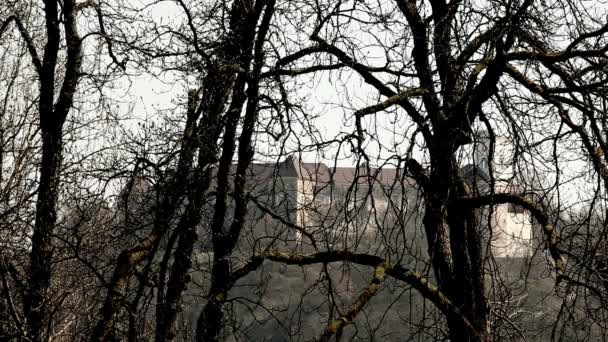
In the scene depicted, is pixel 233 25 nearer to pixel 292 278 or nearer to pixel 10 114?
pixel 10 114

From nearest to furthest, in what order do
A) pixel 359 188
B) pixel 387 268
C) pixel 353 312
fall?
pixel 353 312, pixel 387 268, pixel 359 188

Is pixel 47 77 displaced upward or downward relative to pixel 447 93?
upward

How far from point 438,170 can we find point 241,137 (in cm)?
195

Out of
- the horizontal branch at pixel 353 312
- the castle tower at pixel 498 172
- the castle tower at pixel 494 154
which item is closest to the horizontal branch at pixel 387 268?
the horizontal branch at pixel 353 312

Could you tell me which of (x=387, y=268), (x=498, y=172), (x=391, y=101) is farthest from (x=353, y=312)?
(x=498, y=172)

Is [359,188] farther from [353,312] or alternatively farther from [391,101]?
[353,312]

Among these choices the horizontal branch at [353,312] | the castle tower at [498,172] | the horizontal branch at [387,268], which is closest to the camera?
the horizontal branch at [353,312]

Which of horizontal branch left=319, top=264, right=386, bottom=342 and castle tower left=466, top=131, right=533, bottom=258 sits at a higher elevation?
castle tower left=466, top=131, right=533, bottom=258

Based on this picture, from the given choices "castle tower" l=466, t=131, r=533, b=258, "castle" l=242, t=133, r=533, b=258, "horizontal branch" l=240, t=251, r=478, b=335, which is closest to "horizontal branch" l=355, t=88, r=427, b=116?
"castle" l=242, t=133, r=533, b=258

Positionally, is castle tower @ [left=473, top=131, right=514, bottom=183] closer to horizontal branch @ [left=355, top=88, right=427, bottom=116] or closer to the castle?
the castle

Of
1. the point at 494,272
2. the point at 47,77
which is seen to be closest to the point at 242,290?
the point at 47,77

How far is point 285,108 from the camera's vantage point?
7.25 meters

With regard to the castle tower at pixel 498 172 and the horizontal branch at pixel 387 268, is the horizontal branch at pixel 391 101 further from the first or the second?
the horizontal branch at pixel 387 268

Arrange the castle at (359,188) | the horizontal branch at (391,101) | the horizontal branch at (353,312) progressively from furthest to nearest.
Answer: the horizontal branch at (391,101), the castle at (359,188), the horizontal branch at (353,312)
